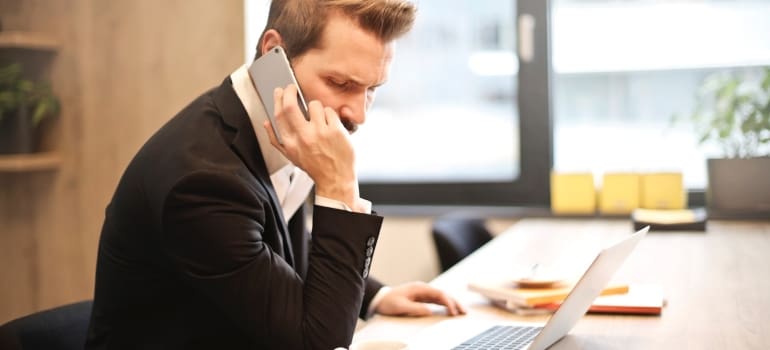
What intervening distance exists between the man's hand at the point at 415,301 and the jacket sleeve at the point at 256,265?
0.87 ft

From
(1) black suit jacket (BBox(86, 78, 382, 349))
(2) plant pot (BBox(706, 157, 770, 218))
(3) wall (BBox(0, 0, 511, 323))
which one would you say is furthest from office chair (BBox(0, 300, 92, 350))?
(2) plant pot (BBox(706, 157, 770, 218))

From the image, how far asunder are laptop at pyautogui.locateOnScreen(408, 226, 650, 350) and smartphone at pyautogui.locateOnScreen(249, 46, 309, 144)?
1.37 feet

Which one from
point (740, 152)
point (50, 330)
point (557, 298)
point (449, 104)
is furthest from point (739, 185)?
point (50, 330)

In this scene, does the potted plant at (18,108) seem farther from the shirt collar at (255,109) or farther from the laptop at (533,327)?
the laptop at (533,327)

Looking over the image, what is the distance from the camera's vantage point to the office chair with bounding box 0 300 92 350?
53.9 inches

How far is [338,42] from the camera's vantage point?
58.3 inches

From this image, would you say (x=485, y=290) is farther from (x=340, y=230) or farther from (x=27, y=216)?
(x=27, y=216)

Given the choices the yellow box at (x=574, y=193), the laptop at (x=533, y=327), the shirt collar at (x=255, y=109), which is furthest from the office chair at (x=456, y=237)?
the shirt collar at (x=255, y=109)

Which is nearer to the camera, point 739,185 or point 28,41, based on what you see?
point 739,185

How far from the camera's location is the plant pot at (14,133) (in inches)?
138

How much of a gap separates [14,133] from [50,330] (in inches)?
90.5

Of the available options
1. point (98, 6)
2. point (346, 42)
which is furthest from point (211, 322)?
point (98, 6)

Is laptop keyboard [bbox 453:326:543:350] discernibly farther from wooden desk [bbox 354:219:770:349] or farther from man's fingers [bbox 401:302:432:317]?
man's fingers [bbox 401:302:432:317]

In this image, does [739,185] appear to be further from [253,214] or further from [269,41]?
[253,214]
